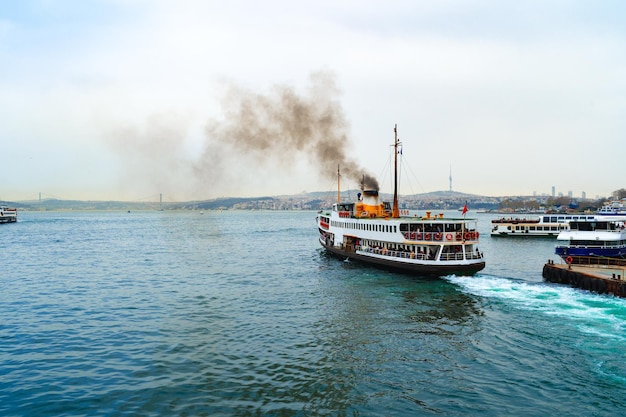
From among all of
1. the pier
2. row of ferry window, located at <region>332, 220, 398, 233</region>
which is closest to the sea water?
the pier

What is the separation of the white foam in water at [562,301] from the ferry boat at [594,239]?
356 inches

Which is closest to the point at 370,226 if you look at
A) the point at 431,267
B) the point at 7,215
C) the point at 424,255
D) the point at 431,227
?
the point at 431,227

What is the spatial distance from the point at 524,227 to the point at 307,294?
78782mm

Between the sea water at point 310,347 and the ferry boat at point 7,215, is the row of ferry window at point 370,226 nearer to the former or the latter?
the sea water at point 310,347

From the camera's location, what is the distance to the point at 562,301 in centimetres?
3177

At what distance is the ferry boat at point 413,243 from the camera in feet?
135

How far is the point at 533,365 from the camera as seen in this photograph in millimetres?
19844

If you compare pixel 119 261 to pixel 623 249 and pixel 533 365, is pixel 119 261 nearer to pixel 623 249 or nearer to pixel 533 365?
pixel 533 365

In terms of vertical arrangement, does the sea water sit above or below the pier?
below

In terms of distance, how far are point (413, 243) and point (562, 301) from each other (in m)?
14.2

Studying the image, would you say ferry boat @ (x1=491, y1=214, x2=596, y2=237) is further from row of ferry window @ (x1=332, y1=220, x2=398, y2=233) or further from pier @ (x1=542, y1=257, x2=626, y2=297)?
pier @ (x1=542, y1=257, x2=626, y2=297)

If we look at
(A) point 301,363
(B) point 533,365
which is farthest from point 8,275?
(B) point 533,365

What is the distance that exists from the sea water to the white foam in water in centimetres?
15

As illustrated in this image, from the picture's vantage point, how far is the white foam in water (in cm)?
2555
